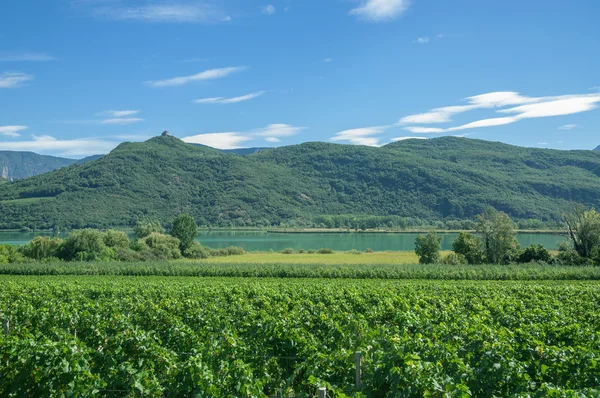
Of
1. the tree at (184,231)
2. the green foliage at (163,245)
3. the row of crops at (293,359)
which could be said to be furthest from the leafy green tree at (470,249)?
the row of crops at (293,359)

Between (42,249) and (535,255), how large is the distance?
2314 inches

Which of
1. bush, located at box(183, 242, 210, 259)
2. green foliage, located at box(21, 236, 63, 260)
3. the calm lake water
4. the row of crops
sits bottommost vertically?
the calm lake water

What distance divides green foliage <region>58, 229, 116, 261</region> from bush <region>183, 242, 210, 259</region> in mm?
14032

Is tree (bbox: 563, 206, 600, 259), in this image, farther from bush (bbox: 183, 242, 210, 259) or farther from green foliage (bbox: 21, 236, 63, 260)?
green foliage (bbox: 21, 236, 63, 260)

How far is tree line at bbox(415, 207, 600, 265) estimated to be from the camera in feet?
172

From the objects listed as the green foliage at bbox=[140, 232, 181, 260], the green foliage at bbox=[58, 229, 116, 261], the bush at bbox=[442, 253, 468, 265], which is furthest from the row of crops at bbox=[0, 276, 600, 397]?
the green foliage at bbox=[140, 232, 181, 260]

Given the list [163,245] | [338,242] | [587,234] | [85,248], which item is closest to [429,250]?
[587,234]

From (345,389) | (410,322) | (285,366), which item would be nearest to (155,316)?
(285,366)

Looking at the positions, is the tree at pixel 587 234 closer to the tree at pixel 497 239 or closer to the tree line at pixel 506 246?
the tree line at pixel 506 246

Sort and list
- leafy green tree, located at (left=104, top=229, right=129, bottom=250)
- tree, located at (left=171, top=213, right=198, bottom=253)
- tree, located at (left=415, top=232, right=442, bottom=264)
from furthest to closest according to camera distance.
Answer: tree, located at (left=171, top=213, right=198, bottom=253), leafy green tree, located at (left=104, top=229, right=129, bottom=250), tree, located at (left=415, top=232, right=442, bottom=264)

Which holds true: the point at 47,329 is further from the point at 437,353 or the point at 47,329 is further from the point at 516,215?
the point at 516,215

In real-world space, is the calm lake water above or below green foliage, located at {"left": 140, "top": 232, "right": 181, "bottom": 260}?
below

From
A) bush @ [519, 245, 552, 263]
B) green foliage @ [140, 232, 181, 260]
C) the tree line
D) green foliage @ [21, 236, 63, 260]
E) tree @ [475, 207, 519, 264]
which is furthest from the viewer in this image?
green foliage @ [140, 232, 181, 260]

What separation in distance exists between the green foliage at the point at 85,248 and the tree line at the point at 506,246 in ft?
128
